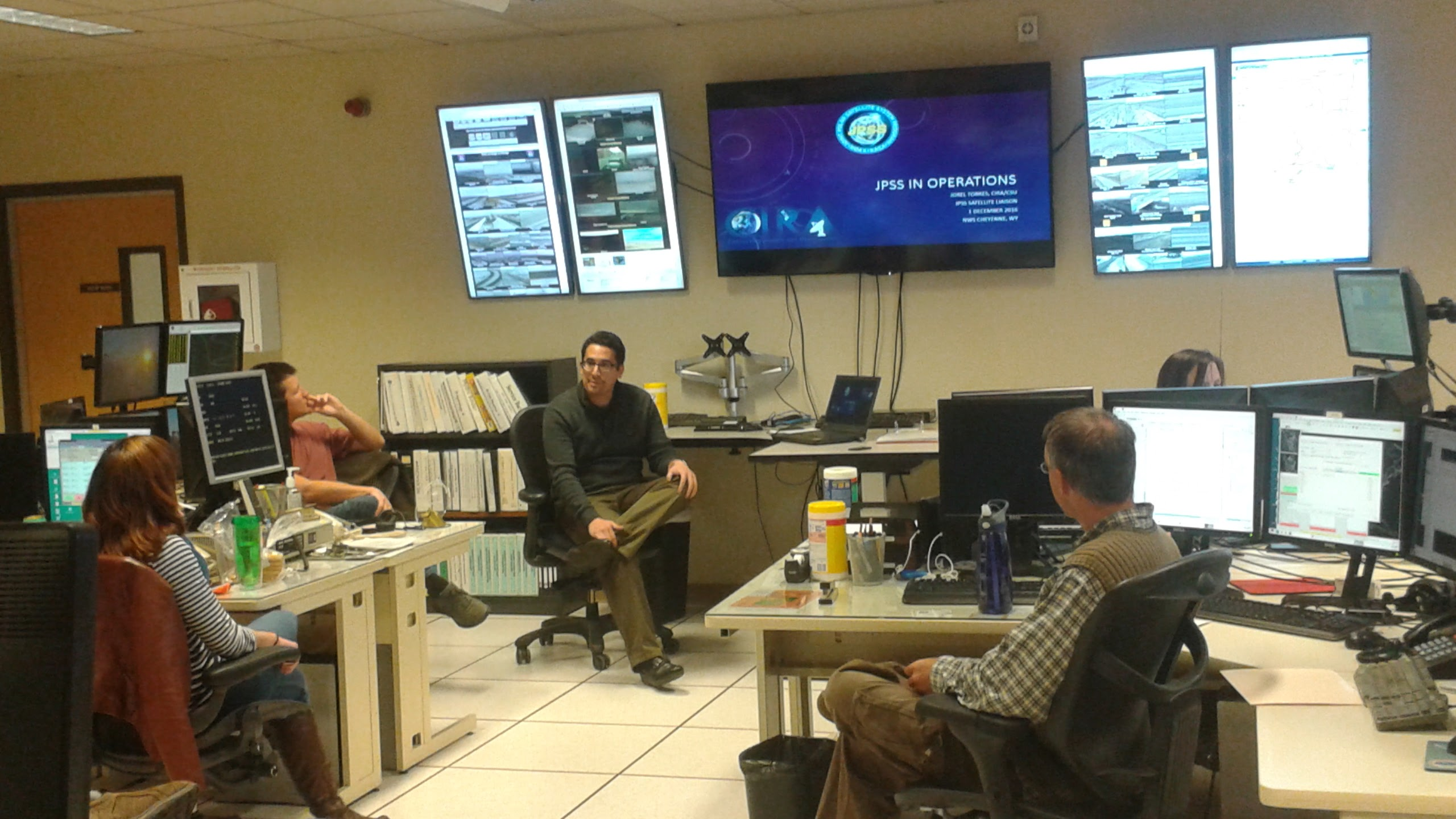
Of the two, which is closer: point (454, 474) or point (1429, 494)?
point (1429, 494)

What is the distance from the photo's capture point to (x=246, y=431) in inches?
159

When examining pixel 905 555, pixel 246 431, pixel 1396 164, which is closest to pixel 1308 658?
pixel 905 555

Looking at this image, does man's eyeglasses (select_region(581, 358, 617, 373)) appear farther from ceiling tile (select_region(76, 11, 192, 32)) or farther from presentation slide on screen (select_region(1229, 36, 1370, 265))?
presentation slide on screen (select_region(1229, 36, 1370, 265))

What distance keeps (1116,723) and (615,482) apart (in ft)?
10.7

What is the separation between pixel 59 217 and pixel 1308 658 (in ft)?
23.7

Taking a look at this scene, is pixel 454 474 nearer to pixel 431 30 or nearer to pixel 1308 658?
pixel 431 30

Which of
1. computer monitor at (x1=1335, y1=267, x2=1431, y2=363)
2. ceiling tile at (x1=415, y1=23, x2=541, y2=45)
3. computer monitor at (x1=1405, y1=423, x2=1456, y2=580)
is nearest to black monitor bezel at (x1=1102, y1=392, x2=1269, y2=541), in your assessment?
computer monitor at (x1=1405, y1=423, x2=1456, y2=580)

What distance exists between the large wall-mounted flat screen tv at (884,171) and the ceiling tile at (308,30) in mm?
1668

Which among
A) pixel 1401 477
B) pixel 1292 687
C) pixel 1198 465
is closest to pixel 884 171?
pixel 1198 465

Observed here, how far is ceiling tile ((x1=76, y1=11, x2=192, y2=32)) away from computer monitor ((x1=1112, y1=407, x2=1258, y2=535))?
4.63 meters

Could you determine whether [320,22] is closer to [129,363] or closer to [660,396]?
[129,363]

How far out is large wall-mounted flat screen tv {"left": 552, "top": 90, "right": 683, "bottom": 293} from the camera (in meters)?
6.38

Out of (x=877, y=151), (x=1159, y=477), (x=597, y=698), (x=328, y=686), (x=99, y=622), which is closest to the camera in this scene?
(x=99, y=622)

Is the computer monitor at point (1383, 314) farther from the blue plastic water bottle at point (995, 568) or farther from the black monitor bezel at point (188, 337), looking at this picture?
the black monitor bezel at point (188, 337)
